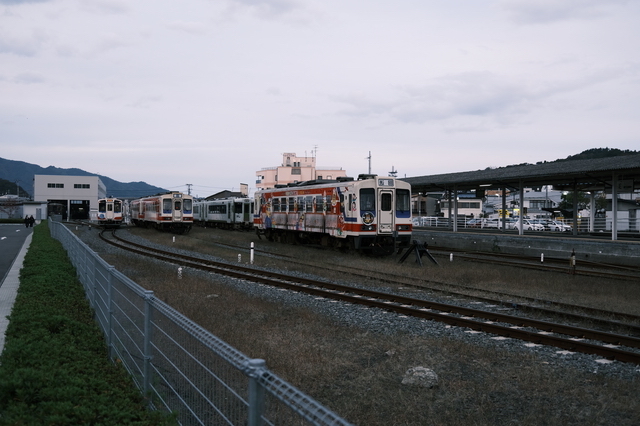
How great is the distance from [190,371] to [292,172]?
11044 cm

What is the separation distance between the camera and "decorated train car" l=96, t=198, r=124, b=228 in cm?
4988

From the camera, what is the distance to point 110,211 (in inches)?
1970

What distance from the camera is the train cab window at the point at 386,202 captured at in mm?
22000

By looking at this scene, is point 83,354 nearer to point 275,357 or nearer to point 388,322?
point 275,357

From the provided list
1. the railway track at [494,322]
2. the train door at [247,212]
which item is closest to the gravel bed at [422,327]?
the railway track at [494,322]

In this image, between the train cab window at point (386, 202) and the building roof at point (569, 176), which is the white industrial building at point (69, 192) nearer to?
the building roof at point (569, 176)

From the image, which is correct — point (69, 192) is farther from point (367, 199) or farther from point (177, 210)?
point (367, 199)

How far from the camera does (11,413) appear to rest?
12.9 feet

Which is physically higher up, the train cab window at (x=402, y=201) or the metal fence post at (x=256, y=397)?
the train cab window at (x=402, y=201)

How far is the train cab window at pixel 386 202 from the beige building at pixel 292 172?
9182 centimetres

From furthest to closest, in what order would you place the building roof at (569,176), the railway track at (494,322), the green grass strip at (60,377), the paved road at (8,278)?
1. the building roof at (569,176)
2. the paved road at (8,278)
3. the railway track at (494,322)
4. the green grass strip at (60,377)

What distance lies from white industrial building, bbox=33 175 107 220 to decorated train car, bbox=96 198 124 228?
41.5 m

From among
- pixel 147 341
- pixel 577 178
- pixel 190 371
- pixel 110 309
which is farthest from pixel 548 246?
pixel 190 371

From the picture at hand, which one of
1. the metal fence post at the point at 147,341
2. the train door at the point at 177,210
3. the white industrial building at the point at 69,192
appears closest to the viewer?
the metal fence post at the point at 147,341
